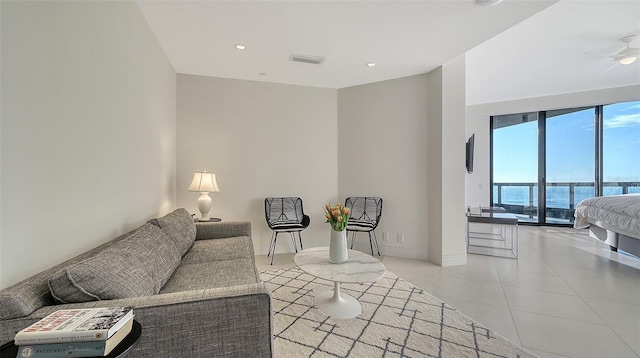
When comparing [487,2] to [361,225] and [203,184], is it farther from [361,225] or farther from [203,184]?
[203,184]

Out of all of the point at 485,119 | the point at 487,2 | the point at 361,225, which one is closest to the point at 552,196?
the point at 485,119

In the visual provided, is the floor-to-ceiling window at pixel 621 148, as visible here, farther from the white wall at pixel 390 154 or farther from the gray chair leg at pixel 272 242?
the gray chair leg at pixel 272 242

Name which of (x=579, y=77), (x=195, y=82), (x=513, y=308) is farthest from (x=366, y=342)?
(x=579, y=77)

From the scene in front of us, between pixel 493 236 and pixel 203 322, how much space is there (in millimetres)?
5743

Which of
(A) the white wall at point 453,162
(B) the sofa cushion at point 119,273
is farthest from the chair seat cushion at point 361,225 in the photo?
(B) the sofa cushion at point 119,273

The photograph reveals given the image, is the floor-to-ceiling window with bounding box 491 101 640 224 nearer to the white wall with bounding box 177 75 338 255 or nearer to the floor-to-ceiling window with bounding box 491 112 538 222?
the floor-to-ceiling window with bounding box 491 112 538 222

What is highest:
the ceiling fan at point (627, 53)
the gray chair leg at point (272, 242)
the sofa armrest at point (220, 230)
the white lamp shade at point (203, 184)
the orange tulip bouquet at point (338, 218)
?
the ceiling fan at point (627, 53)

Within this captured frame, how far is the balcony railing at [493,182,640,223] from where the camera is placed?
5481 mm

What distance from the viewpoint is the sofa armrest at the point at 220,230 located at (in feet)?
9.51

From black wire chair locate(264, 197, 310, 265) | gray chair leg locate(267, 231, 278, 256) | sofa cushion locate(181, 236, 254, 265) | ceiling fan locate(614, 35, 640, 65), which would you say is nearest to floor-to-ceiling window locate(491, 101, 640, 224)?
ceiling fan locate(614, 35, 640, 65)

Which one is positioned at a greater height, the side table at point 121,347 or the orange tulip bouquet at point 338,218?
the orange tulip bouquet at point 338,218

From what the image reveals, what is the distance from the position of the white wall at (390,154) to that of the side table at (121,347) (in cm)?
359

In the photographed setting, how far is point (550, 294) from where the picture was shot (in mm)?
→ 2631

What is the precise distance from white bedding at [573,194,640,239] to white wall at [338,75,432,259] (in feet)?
7.68
